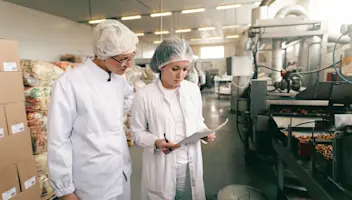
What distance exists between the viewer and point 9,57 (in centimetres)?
Result: 161

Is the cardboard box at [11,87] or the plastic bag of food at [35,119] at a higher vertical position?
the cardboard box at [11,87]

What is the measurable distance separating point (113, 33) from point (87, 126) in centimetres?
45

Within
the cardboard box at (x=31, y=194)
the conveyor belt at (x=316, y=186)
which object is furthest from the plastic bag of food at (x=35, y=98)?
the conveyor belt at (x=316, y=186)

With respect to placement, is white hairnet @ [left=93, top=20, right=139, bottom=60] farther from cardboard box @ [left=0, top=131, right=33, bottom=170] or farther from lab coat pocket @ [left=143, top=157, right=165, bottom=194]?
cardboard box @ [left=0, top=131, right=33, bottom=170]

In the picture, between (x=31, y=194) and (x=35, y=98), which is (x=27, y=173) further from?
(x=35, y=98)

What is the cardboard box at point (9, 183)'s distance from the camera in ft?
4.99

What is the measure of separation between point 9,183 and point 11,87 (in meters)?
0.74

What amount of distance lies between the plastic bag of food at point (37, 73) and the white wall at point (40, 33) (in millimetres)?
3766

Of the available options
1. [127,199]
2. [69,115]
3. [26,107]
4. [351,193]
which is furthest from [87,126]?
[26,107]

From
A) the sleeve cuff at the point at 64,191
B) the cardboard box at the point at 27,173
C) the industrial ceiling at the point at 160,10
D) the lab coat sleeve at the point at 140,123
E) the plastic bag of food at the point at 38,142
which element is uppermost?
the industrial ceiling at the point at 160,10

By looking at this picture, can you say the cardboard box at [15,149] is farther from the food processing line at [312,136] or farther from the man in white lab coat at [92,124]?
the food processing line at [312,136]

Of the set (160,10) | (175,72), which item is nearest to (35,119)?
(175,72)

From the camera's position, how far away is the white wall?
4.77 m

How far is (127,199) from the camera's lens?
1219mm
